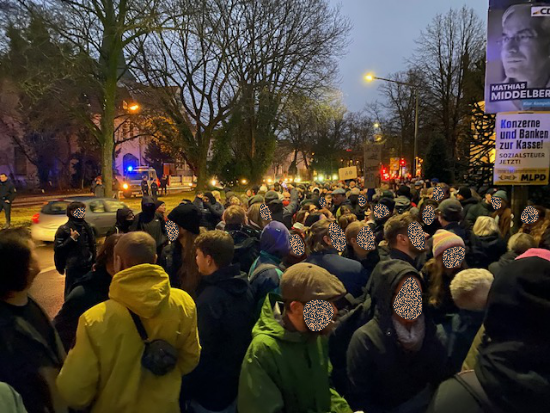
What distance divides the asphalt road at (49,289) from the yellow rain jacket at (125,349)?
18.6ft

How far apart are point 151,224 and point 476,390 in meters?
5.52

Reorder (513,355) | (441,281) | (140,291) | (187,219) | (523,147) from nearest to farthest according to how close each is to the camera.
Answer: (513,355) → (140,291) → (441,281) → (187,219) → (523,147)

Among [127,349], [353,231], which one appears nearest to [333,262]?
[353,231]

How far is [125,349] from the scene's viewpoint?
7.00 feet

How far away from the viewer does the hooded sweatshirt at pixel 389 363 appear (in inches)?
89.0

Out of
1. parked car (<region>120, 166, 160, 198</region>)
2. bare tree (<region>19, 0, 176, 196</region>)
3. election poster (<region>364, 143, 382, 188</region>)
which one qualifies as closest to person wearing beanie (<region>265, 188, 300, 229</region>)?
election poster (<region>364, 143, 382, 188</region>)

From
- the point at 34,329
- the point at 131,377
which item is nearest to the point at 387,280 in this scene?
the point at 131,377

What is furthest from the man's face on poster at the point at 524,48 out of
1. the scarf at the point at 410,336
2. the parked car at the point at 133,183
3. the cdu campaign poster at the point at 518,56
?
the parked car at the point at 133,183

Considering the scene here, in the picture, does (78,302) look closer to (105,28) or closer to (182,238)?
(182,238)

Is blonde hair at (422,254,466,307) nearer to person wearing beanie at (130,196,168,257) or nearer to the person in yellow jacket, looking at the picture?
the person in yellow jacket

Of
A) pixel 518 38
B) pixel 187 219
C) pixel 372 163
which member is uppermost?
pixel 518 38

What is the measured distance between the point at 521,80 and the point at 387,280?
25.6 ft

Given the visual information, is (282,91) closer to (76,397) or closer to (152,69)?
(152,69)

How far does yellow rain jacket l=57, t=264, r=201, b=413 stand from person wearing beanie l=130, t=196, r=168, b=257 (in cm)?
410
